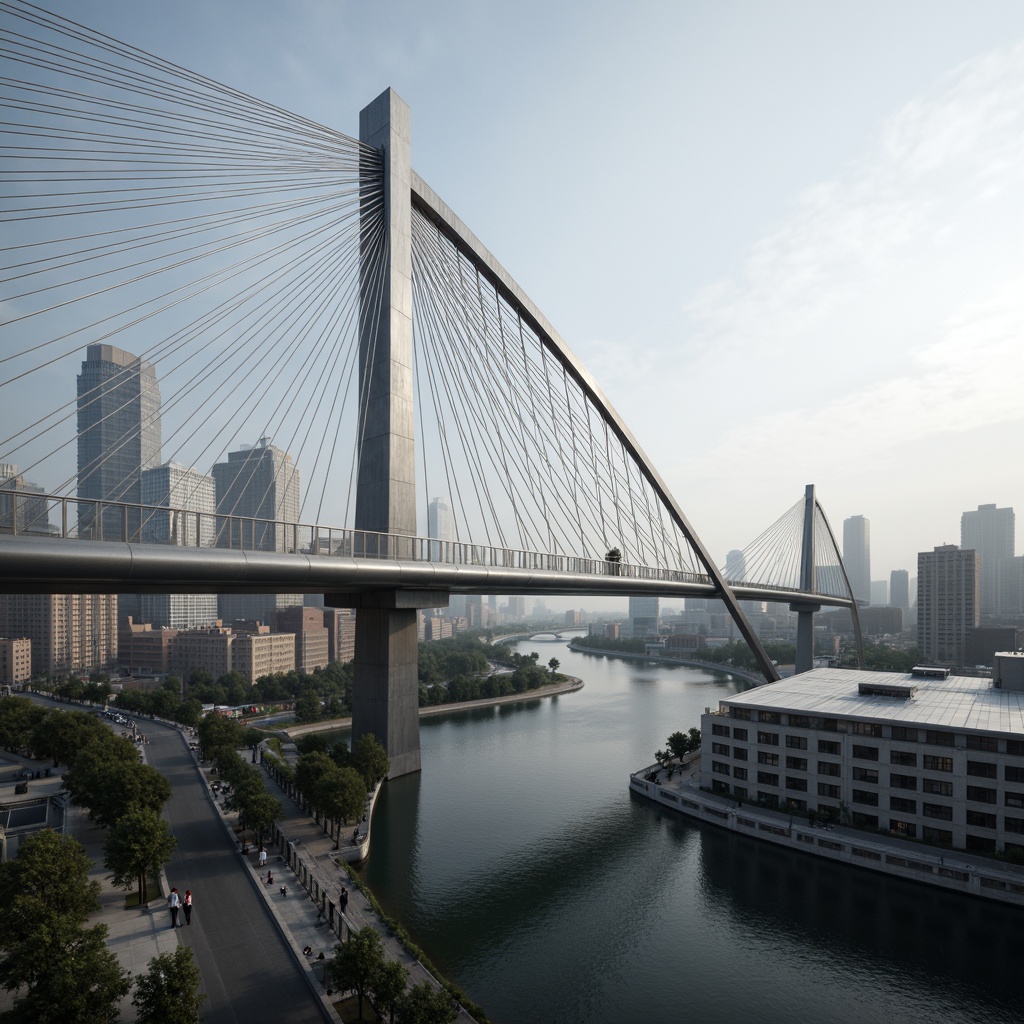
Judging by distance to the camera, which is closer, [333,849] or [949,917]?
[949,917]

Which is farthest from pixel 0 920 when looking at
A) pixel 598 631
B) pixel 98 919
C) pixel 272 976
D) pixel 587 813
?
pixel 598 631

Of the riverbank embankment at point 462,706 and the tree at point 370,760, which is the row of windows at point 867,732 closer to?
the tree at point 370,760

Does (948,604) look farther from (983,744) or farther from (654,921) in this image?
(654,921)

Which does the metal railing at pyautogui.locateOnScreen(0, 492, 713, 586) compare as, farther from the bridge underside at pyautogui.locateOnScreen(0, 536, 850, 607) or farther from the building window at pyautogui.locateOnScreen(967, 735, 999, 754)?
A: the building window at pyautogui.locateOnScreen(967, 735, 999, 754)

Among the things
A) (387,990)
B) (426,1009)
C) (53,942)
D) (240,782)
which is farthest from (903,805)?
(53,942)

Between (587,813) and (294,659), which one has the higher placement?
(587,813)

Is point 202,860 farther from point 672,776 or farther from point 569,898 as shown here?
point 672,776
